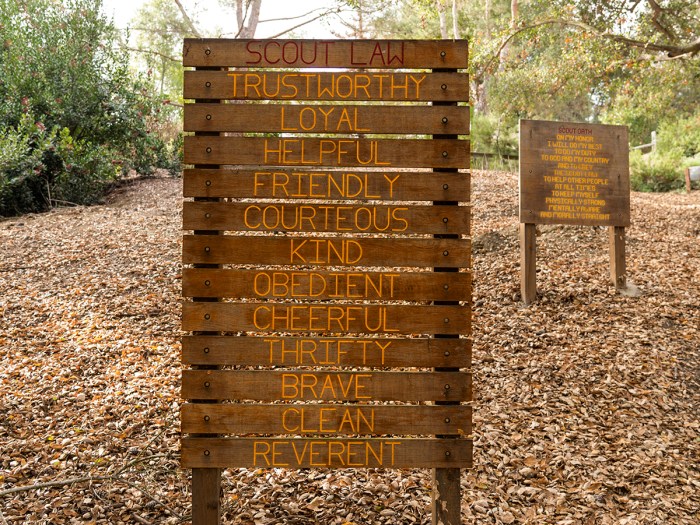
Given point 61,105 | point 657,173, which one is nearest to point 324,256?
point 61,105

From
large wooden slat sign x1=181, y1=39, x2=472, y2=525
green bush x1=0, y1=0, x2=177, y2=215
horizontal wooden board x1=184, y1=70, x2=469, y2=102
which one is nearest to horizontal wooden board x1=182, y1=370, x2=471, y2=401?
large wooden slat sign x1=181, y1=39, x2=472, y2=525

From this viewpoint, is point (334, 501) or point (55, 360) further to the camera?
point (55, 360)

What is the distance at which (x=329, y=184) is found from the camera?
3.12 m

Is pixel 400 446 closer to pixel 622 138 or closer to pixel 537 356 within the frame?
pixel 537 356

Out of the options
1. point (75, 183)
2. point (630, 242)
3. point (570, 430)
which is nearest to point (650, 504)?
point (570, 430)

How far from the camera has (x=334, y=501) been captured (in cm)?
372

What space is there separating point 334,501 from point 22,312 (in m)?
4.04

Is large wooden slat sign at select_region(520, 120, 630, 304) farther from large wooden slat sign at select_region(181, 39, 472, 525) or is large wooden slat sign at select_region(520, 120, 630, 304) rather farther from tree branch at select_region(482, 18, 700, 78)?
tree branch at select_region(482, 18, 700, 78)

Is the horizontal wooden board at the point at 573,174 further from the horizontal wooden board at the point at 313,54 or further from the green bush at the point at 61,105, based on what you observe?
the green bush at the point at 61,105

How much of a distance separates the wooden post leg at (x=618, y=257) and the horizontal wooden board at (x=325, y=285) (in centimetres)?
403

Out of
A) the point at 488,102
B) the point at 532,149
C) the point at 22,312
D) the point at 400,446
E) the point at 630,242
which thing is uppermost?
the point at 488,102

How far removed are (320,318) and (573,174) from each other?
4.35 metres

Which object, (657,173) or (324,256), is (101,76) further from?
(657,173)

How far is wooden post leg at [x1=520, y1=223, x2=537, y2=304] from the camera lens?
638cm
